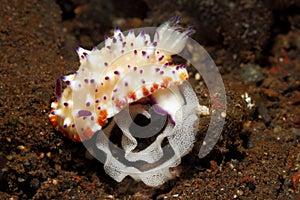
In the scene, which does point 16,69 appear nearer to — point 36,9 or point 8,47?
point 8,47

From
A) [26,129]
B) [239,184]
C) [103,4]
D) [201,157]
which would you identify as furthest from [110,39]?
[103,4]

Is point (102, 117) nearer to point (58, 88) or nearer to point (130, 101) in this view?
point (130, 101)

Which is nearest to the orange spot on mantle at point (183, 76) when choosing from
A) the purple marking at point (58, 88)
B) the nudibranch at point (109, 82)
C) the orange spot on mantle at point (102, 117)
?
the nudibranch at point (109, 82)

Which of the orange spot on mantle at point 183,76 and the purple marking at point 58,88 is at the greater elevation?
the purple marking at point 58,88

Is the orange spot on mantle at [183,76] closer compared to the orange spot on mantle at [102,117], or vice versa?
the orange spot on mantle at [102,117]

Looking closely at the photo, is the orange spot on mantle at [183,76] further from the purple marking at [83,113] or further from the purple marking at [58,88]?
the purple marking at [58,88]

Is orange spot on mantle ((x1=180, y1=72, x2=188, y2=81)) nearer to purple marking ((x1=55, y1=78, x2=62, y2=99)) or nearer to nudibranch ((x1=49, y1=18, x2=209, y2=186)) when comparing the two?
nudibranch ((x1=49, y1=18, x2=209, y2=186))

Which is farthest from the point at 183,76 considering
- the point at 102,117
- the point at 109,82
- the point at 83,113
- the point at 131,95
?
the point at 83,113

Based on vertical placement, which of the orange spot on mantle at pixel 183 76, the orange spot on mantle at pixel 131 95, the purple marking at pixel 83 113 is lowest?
the orange spot on mantle at pixel 183 76
